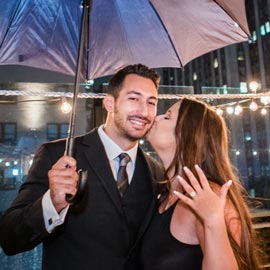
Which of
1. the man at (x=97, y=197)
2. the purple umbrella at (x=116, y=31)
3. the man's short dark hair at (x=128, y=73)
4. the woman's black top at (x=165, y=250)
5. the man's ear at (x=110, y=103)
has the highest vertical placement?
the purple umbrella at (x=116, y=31)

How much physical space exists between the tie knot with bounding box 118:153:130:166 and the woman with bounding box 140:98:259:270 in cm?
36

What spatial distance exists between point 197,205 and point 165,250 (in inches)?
21.5

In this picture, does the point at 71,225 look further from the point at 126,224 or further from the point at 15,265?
the point at 15,265

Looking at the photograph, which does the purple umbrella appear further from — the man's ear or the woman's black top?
the woman's black top

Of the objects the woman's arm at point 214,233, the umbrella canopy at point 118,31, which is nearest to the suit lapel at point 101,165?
the woman's arm at point 214,233

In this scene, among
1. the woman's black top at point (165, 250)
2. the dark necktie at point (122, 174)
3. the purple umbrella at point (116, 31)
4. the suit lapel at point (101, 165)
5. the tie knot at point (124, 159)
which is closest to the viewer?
the woman's black top at point (165, 250)

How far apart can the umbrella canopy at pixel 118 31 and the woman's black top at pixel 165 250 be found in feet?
5.72

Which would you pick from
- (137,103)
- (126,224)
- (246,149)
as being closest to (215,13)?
(137,103)

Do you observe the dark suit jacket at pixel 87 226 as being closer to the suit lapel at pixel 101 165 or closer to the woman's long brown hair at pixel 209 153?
the suit lapel at pixel 101 165

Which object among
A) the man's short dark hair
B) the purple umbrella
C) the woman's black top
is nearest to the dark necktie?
the woman's black top

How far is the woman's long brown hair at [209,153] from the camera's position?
196 cm

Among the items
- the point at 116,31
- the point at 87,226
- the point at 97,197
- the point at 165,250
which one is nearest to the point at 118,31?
the point at 116,31

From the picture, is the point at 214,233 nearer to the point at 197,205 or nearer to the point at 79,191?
the point at 197,205

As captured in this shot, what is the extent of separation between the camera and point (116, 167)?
2.40 m
